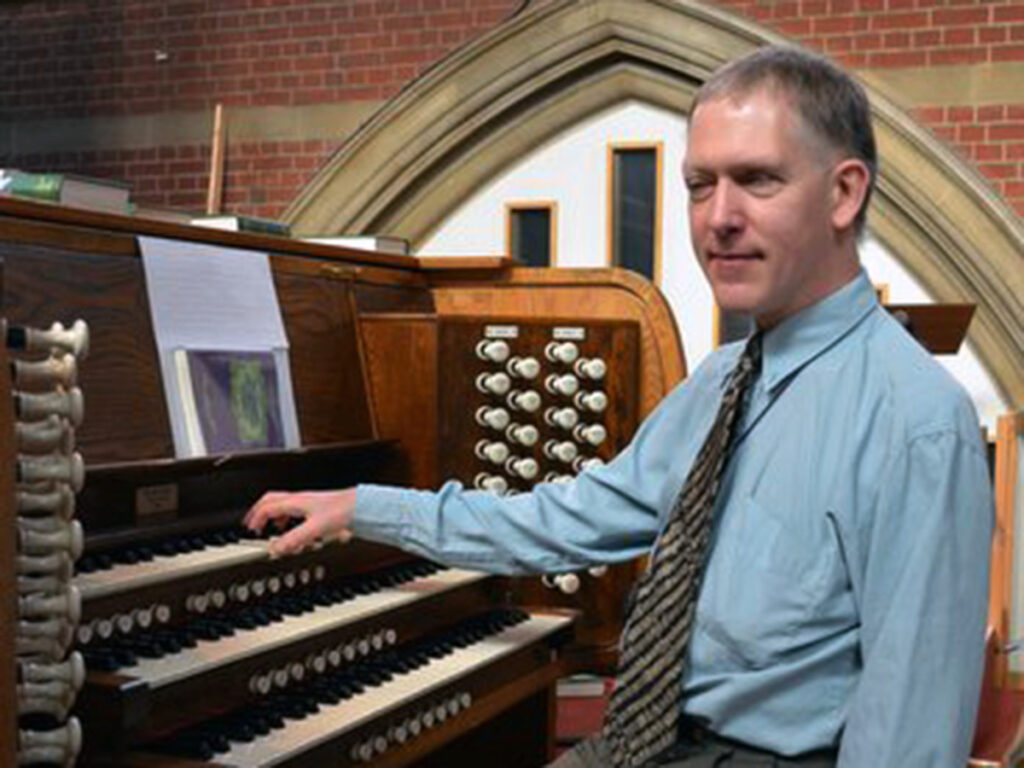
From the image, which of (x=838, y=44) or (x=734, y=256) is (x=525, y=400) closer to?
(x=734, y=256)

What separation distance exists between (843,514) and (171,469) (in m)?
1.11

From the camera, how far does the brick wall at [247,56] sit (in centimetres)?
479

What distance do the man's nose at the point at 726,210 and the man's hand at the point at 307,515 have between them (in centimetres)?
86

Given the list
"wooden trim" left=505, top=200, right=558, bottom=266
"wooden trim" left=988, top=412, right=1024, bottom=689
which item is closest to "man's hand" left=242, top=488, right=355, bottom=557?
"wooden trim" left=988, top=412, right=1024, bottom=689

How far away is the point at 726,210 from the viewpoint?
5.01ft

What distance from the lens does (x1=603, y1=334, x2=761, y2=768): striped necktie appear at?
1.64 meters

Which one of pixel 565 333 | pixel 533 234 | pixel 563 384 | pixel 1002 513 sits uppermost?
pixel 533 234

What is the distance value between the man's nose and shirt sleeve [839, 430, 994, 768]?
1.06 feet

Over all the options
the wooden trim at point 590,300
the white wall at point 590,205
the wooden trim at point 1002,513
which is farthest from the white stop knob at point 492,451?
the white wall at point 590,205

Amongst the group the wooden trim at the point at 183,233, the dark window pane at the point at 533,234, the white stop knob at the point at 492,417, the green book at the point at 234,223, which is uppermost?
the dark window pane at the point at 533,234

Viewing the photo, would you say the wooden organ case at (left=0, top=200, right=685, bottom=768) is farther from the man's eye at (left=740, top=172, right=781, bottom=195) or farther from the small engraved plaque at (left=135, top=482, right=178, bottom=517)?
the man's eye at (left=740, top=172, right=781, bottom=195)

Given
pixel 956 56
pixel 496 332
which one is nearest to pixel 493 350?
pixel 496 332

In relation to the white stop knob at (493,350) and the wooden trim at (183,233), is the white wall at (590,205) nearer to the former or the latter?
the wooden trim at (183,233)

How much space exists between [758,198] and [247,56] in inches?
174
